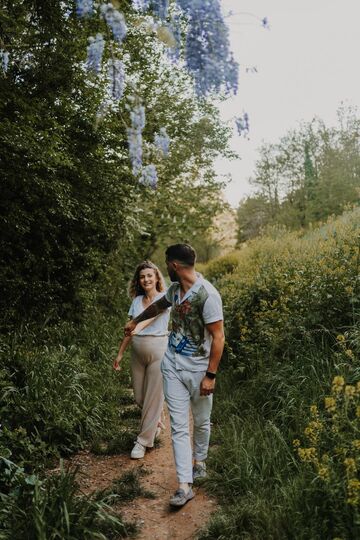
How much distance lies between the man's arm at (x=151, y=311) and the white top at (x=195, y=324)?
2.61 feet

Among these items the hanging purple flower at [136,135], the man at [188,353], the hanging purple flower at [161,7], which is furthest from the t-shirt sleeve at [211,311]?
the hanging purple flower at [161,7]

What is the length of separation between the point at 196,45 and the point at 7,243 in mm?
4956

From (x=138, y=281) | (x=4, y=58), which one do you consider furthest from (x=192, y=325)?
(x=4, y=58)

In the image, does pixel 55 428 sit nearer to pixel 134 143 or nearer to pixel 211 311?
pixel 211 311

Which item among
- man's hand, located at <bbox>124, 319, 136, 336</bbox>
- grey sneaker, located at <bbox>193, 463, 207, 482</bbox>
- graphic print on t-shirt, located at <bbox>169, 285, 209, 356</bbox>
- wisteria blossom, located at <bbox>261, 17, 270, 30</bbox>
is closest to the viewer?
wisteria blossom, located at <bbox>261, 17, 270, 30</bbox>

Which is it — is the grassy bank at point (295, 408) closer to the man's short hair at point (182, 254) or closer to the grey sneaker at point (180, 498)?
the grey sneaker at point (180, 498)

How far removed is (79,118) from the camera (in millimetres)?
7469

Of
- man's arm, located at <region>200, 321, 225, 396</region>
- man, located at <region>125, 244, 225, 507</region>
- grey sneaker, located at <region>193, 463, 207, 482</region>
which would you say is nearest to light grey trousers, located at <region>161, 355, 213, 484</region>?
man, located at <region>125, 244, 225, 507</region>

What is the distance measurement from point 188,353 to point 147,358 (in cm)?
135

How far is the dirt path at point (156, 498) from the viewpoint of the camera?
368 centimetres

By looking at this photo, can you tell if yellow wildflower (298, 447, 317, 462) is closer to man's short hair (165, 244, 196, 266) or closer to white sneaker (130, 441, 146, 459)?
man's short hair (165, 244, 196, 266)

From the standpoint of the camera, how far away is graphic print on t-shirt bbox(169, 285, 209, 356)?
4008 millimetres

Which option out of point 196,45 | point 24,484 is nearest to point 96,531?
point 24,484

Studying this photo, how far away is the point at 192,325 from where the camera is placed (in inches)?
159
